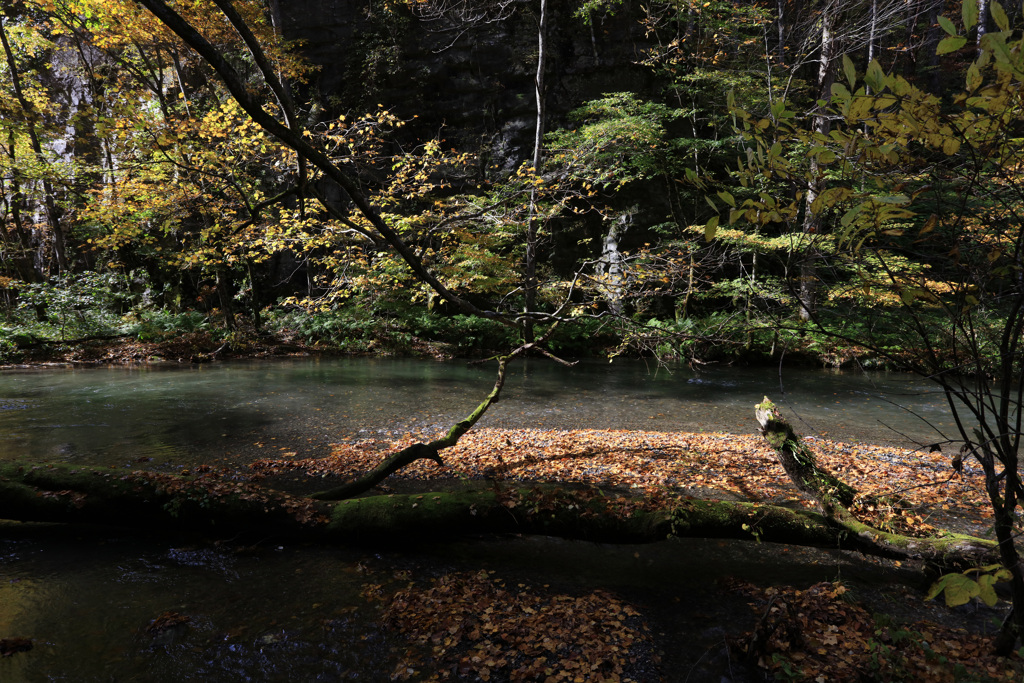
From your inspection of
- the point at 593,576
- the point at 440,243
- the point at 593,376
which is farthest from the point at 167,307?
the point at 593,576

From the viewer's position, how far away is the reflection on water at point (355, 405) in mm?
7738

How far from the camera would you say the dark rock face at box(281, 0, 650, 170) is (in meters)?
21.4

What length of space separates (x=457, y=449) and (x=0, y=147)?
60.2 ft

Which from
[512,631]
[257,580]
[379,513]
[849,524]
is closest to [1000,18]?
[512,631]

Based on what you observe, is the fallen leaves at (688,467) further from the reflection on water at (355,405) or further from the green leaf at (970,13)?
the green leaf at (970,13)

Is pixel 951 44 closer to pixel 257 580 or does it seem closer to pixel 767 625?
pixel 767 625

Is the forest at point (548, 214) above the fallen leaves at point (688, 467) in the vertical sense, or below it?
above

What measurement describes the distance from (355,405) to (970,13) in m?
10.4

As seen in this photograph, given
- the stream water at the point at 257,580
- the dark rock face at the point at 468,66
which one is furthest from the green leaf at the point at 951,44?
the dark rock face at the point at 468,66

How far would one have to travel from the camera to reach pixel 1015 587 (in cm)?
235

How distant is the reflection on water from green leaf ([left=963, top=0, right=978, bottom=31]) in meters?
→ 5.28

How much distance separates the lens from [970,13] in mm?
1453

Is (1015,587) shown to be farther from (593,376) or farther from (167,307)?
(167,307)

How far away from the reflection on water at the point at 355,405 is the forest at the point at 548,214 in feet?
3.89
